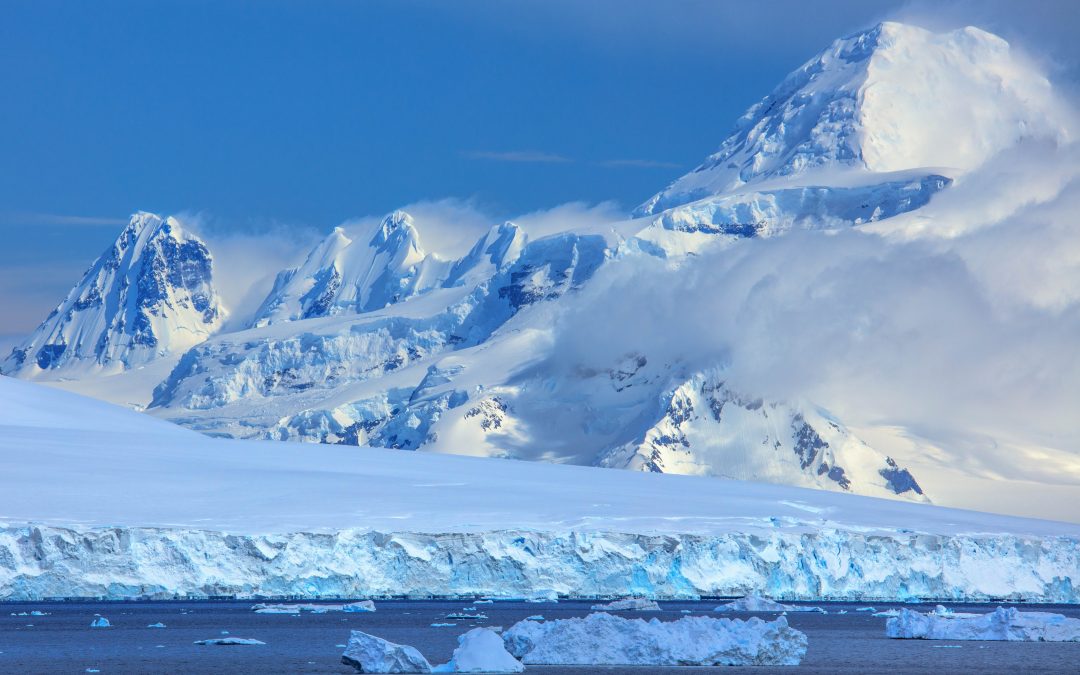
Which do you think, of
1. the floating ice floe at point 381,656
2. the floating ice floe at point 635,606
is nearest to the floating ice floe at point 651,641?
the floating ice floe at point 381,656

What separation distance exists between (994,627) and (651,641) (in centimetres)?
1350

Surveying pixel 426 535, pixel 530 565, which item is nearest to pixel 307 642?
pixel 426 535

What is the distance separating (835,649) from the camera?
44281mm

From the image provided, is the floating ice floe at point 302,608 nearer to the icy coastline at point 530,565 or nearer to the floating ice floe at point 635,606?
the icy coastline at point 530,565

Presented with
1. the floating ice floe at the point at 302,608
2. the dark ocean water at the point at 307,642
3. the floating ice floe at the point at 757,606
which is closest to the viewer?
the dark ocean water at the point at 307,642

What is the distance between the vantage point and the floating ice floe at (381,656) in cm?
3220

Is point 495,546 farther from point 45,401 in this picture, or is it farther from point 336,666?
point 45,401

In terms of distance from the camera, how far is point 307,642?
45.0 meters

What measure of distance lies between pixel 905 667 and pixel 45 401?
64.8 meters

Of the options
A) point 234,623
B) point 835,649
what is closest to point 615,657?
point 835,649

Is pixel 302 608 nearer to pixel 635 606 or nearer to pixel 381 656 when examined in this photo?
pixel 635 606

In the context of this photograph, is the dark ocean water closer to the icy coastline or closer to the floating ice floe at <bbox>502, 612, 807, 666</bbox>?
the floating ice floe at <bbox>502, 612, 807, 666</bbox>

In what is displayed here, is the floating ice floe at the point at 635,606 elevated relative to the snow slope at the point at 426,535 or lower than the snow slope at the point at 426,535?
lower

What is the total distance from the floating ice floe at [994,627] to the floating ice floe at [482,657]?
1579cm
